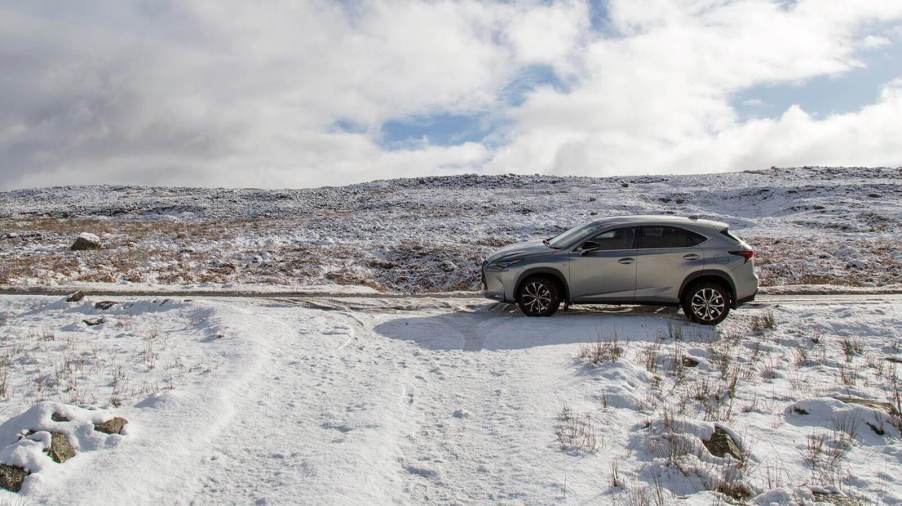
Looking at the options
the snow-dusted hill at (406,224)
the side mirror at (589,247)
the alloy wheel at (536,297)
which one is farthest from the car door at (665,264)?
the snow-dusted hill at (406,224)

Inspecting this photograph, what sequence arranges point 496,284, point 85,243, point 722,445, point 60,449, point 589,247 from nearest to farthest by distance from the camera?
point 60,449 < point 722,445 < point 589,247 < point 496,284 < point 85,243

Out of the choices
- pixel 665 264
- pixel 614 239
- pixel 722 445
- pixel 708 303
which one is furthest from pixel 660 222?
pixel 722 445

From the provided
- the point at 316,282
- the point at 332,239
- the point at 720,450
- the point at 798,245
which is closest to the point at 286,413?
the point at 720,450

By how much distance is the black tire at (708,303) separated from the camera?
10.6 meters

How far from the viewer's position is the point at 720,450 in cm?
556

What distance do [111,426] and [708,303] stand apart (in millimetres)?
9111

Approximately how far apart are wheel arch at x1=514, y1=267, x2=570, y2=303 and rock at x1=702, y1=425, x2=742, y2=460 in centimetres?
512

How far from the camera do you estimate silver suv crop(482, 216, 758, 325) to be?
34.8ft

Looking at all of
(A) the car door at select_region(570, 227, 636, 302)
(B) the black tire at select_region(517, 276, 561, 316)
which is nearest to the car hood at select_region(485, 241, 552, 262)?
(B) the black tire at select_region(517, 276, 561, 316)

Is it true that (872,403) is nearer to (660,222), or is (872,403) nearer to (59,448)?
(660,222)

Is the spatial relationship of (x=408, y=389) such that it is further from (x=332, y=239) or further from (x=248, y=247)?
(x=332, y=239)

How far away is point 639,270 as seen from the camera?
10.7 m

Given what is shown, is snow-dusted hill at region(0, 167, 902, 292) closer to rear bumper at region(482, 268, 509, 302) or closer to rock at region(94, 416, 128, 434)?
rear bumper at region(482, 268, 509, 302)

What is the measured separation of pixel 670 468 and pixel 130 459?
15.3 feet
